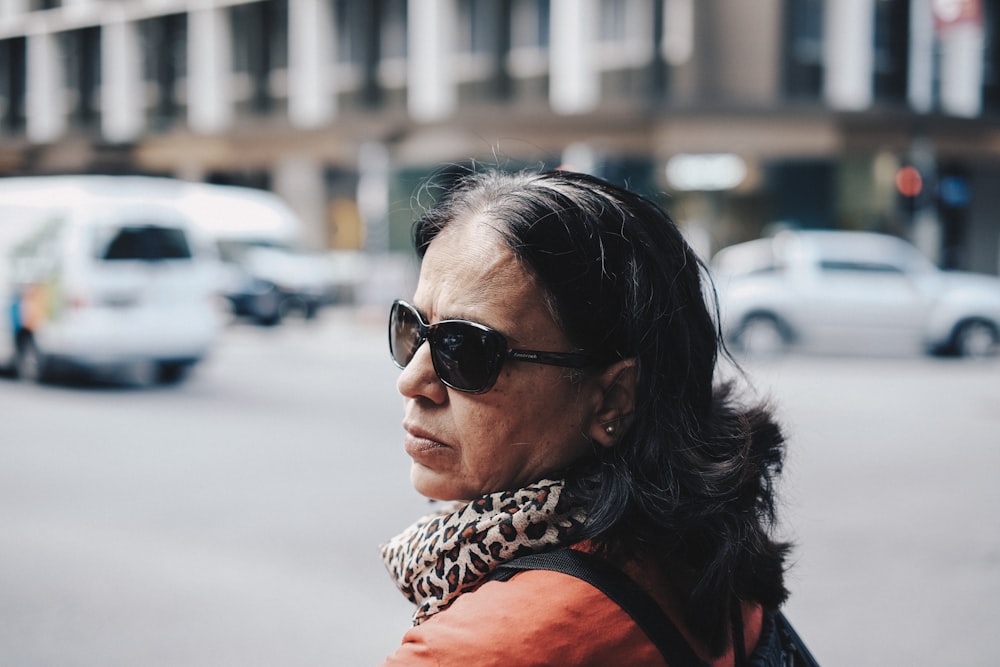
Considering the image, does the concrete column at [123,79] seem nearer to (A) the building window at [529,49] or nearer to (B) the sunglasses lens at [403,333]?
(A) the building window at [529,49]

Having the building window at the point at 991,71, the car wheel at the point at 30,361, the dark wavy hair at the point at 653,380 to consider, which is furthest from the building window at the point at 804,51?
the dark wavy hair at the point at 653,380

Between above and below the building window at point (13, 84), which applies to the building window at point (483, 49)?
below

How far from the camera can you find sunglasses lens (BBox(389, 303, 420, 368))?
1.50m

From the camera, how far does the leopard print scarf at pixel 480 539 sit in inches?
45.9

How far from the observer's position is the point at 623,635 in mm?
1059

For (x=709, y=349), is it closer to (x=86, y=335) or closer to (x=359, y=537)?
(x=359, y=537)

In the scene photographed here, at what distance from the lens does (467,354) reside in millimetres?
1318

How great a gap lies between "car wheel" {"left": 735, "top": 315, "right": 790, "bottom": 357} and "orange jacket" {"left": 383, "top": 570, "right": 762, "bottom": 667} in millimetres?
13908

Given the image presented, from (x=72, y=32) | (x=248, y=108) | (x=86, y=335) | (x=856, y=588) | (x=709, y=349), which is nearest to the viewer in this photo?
(x=709, y=349)

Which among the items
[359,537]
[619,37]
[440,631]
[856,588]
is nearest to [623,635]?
[440,631]

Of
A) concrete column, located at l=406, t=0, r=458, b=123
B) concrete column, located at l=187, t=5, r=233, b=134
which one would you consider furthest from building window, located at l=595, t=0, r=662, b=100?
concrete column, located at l=187, t=5, r=233, b=134

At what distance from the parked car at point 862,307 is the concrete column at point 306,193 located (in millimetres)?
15360

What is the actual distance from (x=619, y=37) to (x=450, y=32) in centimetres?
462

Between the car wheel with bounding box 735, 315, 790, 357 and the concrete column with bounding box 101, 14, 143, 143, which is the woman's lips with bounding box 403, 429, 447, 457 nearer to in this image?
the car wheel with bounding box 735, 315, 790, 357
